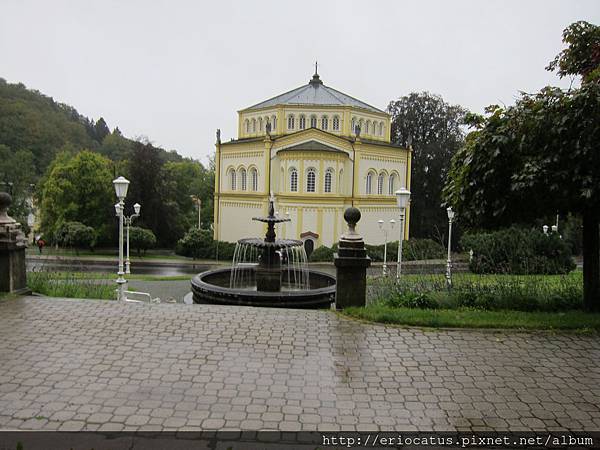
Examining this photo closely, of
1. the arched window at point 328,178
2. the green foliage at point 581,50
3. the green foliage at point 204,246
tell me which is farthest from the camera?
the green foliage at point 204,246

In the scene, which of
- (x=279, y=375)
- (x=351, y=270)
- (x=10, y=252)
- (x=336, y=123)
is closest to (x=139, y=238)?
(x=336, y=123)

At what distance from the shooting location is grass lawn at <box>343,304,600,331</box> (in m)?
8.00

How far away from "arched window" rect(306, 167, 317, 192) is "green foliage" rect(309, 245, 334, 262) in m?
5.21

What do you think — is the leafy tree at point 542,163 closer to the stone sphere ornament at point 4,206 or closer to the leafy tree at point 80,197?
the stone sphere ornament at point 4,206

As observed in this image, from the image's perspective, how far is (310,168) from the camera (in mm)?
41906

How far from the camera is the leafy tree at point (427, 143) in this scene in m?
52.0

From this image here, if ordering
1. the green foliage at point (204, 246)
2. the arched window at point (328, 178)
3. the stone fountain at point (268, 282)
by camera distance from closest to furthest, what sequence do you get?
the stone fountain at point (268, 282) < the arched window at point (328, 178) < the green foliage at point (204, 246)

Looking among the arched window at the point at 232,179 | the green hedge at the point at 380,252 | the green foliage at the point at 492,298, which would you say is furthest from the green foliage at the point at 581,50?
the arched window at the point at 232,179

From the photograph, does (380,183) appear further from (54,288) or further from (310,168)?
(54,288)

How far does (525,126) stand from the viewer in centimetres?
837

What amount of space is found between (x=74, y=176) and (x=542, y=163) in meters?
45.4

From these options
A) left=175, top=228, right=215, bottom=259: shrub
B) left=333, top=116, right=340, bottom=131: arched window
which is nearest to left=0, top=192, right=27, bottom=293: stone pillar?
left=175, top=228, right=215, bottom=259: shrub

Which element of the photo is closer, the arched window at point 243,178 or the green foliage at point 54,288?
the green foliage at point 54,288

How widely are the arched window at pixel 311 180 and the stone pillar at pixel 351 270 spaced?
108ft
